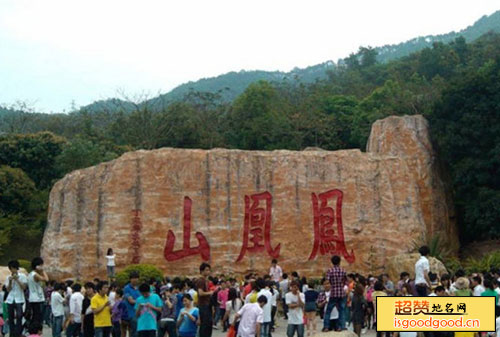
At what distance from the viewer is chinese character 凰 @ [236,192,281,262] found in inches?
661

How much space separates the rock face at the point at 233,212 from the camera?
16.5m

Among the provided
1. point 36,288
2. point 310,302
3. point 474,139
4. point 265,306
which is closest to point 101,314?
point 36,288

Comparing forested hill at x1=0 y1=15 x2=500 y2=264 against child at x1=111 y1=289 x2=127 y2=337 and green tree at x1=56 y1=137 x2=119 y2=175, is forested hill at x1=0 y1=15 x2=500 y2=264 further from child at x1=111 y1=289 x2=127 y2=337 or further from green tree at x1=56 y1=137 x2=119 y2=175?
child at x1=111 y1=289 x2=127 y2=337

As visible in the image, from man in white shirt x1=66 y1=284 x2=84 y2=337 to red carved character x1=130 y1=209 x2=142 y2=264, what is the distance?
6649 millimetres

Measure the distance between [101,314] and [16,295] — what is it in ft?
4.57

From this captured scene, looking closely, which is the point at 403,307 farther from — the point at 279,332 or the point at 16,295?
the point at 16,295

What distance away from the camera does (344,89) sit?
46.6 metres

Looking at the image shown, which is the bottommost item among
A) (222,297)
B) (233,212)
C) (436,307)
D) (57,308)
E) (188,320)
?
(222,297)

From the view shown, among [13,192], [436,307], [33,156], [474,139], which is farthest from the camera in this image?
[33,156]

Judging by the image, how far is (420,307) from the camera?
6844 millimetres

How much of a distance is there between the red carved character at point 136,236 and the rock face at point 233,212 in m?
0.03

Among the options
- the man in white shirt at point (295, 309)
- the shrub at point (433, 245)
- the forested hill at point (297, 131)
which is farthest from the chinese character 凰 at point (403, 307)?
the forested hill at point (297, 131)

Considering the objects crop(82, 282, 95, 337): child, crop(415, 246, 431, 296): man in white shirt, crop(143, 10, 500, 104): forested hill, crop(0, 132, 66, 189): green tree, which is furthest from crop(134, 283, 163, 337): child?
crop(143, 10, 500, 104): forested hill

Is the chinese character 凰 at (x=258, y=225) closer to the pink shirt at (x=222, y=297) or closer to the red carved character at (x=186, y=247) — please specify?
the red carved character at (x=186, y=247)
